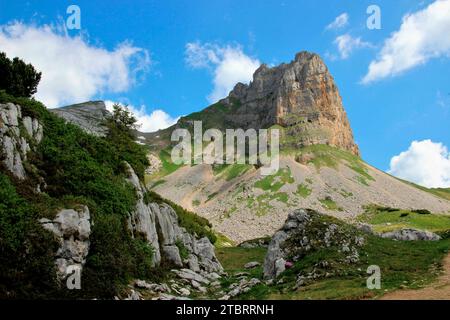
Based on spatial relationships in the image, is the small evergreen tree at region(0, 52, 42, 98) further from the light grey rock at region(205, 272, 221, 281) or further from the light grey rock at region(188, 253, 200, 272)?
the light grey rock at region(205, 272, 221, 281)

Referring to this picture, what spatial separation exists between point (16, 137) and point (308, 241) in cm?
2464

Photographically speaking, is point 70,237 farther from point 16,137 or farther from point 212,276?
point 212,276

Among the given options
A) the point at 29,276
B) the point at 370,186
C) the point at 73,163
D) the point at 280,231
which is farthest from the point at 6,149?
the point at 370,186

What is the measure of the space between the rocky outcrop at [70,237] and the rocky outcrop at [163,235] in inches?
297

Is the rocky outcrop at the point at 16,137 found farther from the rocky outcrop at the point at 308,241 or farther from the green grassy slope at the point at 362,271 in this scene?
the rocky outcrop at the point at 308,241

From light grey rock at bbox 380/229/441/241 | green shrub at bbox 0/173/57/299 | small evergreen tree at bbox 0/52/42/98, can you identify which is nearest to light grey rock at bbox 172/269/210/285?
green shrub at bbox 0/173/57/299

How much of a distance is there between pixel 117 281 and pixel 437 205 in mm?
167856

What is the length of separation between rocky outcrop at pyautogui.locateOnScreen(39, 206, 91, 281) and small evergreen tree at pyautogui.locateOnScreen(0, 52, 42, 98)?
76.3 ft

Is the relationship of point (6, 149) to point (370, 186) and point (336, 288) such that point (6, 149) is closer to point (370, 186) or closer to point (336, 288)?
point (336, 288)

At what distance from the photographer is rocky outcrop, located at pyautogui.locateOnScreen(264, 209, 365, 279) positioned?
32.1 metres

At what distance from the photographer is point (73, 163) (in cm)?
3114

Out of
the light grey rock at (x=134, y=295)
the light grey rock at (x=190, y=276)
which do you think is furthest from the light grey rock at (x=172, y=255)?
the light grey rock at (x=134, y=295)

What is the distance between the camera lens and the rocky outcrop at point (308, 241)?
3209 cm

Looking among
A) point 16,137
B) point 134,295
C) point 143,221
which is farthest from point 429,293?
point 16,137
